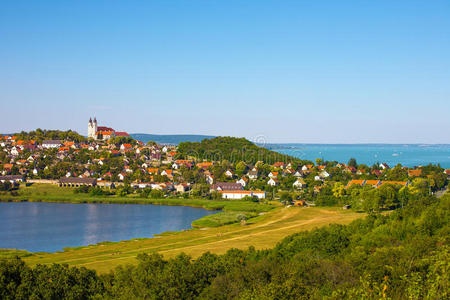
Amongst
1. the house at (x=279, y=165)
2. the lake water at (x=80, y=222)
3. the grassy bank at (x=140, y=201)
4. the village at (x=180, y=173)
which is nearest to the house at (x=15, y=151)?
the village at (x=180, y=173)

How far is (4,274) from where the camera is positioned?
1397 centimetres

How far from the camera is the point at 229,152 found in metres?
75.5

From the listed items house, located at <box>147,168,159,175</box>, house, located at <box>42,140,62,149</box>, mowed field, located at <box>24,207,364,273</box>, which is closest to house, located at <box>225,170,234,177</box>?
house, located at <box>147,168,159,175</box>

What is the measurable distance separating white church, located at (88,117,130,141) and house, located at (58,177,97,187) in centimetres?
3315

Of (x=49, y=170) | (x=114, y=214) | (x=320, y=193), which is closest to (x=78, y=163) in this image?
(x=49, y=170)

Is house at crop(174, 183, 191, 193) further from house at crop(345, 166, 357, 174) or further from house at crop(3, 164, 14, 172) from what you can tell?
house at crop(3, 164, 14, 172)

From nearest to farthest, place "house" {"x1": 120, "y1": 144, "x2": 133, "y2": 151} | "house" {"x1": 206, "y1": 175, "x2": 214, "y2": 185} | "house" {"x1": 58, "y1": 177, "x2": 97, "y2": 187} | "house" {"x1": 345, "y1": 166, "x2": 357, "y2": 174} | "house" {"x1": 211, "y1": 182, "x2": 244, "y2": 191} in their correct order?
"house" {"x1": 211, "y1": 182, "x2": 244, "y2": 191} < "house" {"x1": 58, "y1": 177, "x2": 97, "y2": 187} < "house" {"x1": 206, "y1": 175, "x2": 214, "y2": 185} < "house" {"x1": 345, "y1": 166, "x2": 357, "y2": 174} < "house" {"x1": 120, "y1": 144, "x2": 133, "y2": 151}

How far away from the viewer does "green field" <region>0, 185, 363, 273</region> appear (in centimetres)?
2386

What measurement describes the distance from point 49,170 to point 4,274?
2019 inches

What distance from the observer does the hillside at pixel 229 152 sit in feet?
239

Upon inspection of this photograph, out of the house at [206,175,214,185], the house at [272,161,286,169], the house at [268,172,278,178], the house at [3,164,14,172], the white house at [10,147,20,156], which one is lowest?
the house at [206,175,214,185]

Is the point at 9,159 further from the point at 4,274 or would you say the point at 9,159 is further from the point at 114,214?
the point at 4,274

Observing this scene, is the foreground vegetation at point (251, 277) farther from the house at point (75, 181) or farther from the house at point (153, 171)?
the house at point (153, 171)

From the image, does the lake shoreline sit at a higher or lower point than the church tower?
lower
